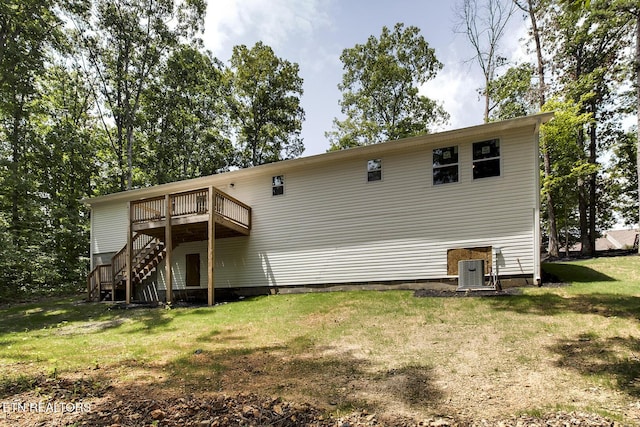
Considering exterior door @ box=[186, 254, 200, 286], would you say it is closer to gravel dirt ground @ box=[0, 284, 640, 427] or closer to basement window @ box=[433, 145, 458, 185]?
gravel dirt ground @ box=[0, 284, 640, 427]

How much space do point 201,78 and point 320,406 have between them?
83.4 feet

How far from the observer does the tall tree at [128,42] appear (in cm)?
1931

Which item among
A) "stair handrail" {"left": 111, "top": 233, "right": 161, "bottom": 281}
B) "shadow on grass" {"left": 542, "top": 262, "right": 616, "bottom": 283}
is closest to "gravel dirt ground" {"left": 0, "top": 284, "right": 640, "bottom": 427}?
"shadow on grass" {"left": 542, "top": 262, "right": 616, "bottom": 283}

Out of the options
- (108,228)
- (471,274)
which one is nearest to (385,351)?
(471,274)

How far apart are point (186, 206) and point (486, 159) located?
1018cm

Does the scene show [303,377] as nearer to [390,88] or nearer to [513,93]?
[513,93]

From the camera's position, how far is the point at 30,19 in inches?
637

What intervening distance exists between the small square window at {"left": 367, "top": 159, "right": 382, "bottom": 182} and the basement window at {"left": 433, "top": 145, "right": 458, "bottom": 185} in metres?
1.80

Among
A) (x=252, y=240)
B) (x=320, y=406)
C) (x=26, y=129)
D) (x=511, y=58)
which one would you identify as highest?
(x=511, y=58)

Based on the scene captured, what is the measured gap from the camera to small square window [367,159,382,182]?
11211 mm

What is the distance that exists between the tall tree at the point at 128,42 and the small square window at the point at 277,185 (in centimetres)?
1192

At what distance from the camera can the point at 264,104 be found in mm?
24812

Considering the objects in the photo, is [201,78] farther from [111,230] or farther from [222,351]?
[222,351]

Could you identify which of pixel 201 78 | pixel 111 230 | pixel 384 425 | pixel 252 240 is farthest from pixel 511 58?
pixel 111 230
